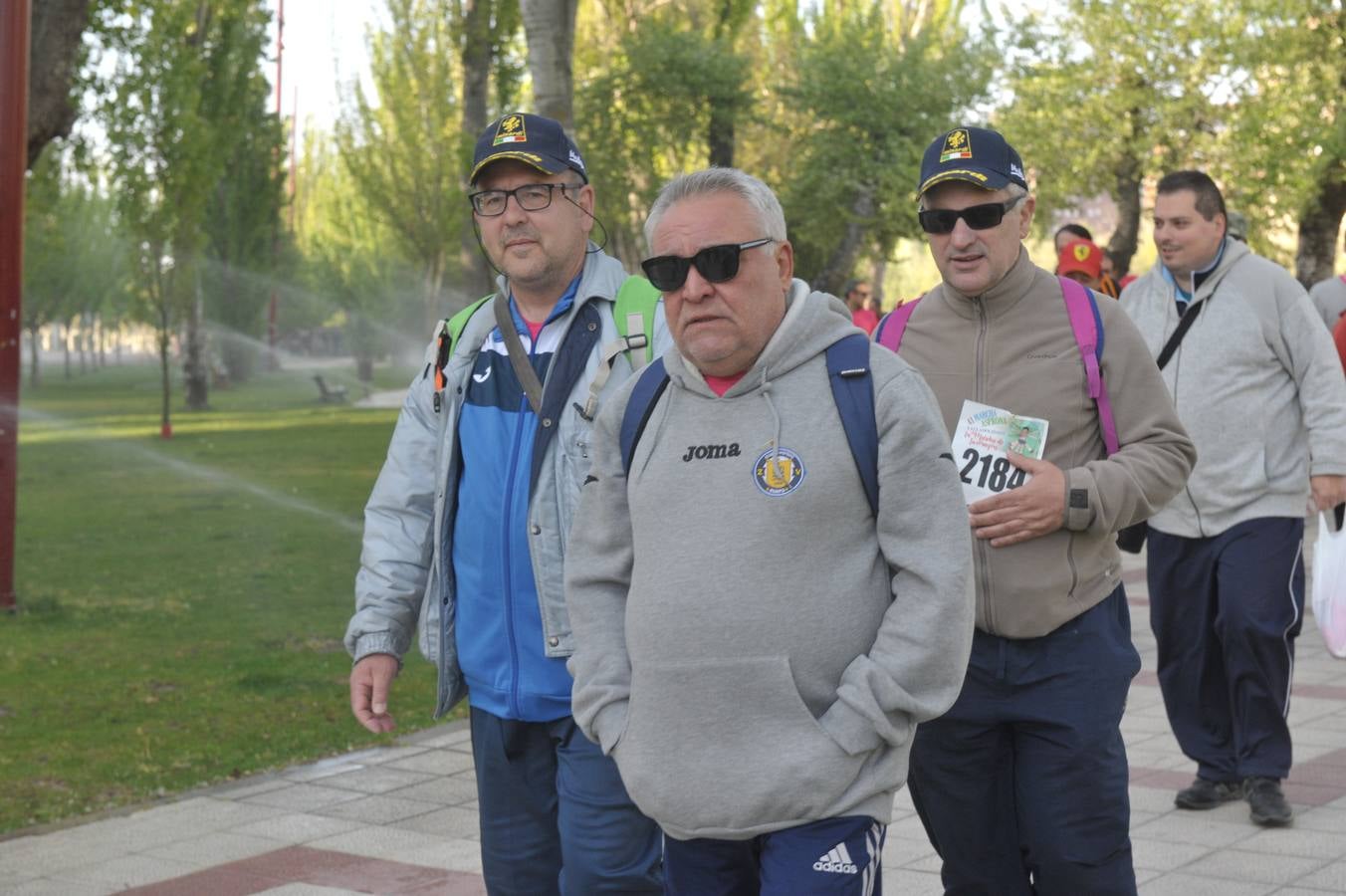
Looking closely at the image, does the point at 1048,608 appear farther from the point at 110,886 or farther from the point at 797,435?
the point at 110,886

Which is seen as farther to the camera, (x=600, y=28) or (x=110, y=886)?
(x=600, y=28)

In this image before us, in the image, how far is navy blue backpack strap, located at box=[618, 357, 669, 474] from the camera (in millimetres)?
3086

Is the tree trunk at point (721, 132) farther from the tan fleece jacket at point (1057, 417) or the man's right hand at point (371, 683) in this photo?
the man's right hand at point (371, 683)

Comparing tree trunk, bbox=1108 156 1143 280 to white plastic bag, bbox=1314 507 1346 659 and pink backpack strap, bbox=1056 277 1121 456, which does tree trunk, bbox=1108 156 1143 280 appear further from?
pink backpack strap, bbox=1056 277 1121 456

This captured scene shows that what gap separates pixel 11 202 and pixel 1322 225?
55.3ft

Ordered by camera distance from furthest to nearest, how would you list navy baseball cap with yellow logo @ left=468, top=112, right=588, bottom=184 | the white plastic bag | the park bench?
the park bench < the white plastic bag < navy baseball cap with yellow logo @ left=468, top=112, right=588, bottom=184

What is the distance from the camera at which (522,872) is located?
3.83 metres

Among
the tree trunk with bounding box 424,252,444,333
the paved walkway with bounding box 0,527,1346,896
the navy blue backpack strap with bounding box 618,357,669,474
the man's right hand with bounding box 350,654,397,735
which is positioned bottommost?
the paved walkway with bounding box 0,527,1346,896

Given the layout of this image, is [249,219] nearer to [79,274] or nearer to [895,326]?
[79,274]

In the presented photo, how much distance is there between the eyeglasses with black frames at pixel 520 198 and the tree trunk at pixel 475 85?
21402 mm

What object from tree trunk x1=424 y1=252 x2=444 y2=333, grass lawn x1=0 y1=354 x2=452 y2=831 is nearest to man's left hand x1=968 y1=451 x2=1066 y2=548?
grass lawn x1=0 y1=354 x2=452 y2=831

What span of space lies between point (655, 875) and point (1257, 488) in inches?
127

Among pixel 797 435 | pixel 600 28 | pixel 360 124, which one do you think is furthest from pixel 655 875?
pixel 360 124

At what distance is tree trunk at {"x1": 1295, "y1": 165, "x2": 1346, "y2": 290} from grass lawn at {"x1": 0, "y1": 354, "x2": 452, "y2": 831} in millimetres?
11752
